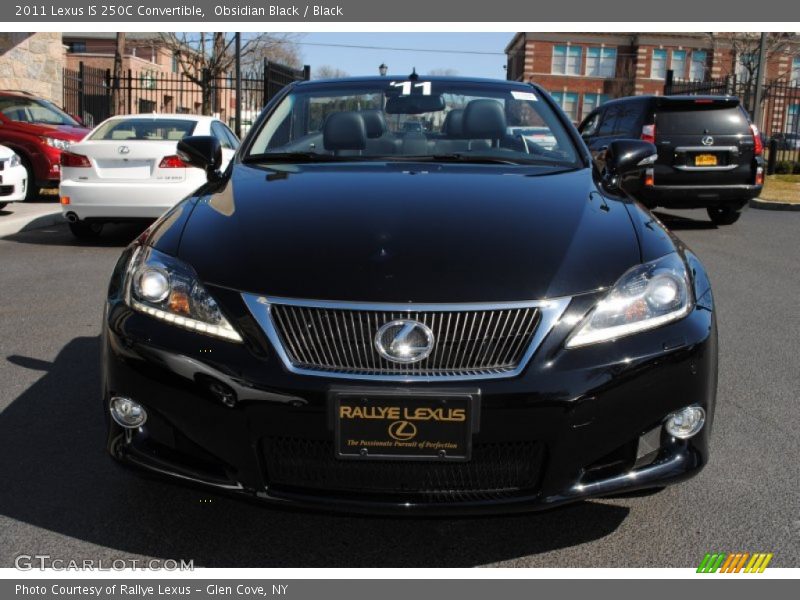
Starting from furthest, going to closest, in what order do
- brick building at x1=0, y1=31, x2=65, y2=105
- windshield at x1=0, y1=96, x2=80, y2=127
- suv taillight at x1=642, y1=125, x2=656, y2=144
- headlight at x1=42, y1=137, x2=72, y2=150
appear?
brick building at x1=0, y1=31, x2=65, y2=105, windshield at x1=0, y1=96, x2=80, y2=127, headlight at x1=42, y1=137, x2=72, y2=150, suv taillight at x1=642, y1=125, x2=656, y2=144

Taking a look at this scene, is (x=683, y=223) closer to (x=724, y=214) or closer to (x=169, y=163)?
(x=724, y=214)

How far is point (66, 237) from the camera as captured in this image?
10039 millimetres

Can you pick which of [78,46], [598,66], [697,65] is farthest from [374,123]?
[78,46]

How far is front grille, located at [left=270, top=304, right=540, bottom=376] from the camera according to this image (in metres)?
2.39

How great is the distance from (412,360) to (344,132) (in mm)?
1916

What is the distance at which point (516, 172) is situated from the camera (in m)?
3.59

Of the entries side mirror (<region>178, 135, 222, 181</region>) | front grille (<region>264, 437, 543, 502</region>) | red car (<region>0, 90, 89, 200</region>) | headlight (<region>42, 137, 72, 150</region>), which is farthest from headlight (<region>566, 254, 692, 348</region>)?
headlight (<region>42, 137, 72, 150</region>)

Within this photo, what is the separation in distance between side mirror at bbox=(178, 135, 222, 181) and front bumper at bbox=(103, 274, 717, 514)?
1648 millimetres

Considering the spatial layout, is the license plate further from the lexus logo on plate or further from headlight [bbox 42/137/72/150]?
headlight [bbox 42/137/72/150]

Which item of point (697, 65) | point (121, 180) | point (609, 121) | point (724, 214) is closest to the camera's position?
point (121, 180)

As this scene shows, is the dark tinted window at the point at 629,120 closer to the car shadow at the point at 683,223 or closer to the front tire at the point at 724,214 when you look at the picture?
the car shadow at the point at 683,223

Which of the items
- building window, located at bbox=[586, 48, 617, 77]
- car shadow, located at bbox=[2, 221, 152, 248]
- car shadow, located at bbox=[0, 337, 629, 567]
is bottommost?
car shadow, located at bbox=[2, 221, 152, 248]

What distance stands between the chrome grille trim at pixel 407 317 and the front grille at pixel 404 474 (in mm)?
227

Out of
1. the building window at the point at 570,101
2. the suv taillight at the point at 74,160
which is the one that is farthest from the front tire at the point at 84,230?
the building window at the point at 570,101
